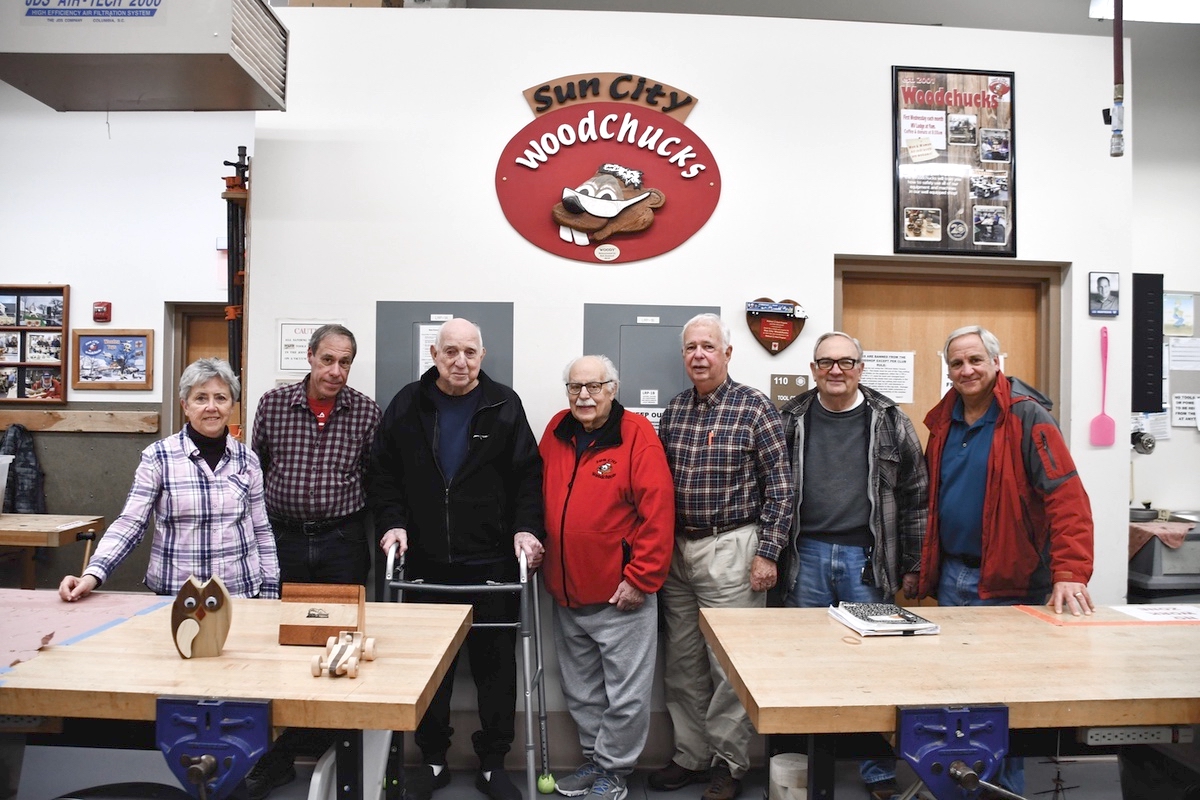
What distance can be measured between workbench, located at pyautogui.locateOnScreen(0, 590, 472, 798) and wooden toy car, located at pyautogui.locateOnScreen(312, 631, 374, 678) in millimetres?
20

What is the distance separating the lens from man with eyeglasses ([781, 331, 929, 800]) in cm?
262

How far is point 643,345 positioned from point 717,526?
0.90 metres

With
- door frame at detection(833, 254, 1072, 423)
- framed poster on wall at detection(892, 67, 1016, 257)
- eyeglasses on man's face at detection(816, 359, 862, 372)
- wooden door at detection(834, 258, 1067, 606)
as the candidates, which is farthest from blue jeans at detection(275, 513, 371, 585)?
framed poster on wall at detection(892, 67, 1016, 257)

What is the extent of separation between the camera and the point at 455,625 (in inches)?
77.6

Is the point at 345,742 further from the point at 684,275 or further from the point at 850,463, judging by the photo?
the point at 684,275

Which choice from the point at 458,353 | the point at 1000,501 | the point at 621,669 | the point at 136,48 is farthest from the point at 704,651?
the point at 136,48

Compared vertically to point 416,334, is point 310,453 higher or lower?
lower

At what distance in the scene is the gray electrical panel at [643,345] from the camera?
314cm

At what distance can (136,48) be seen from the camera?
2340 millimetres

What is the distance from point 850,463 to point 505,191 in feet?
6.22

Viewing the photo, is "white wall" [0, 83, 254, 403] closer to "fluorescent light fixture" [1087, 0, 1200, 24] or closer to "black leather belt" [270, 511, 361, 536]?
"black leather belt" [270, 511, 361, 536]

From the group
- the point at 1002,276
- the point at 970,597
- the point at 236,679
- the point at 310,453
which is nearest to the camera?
the point at 236,679

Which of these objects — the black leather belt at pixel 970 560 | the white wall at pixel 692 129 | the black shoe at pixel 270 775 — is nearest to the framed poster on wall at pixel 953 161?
the white wall at pixel 692 129

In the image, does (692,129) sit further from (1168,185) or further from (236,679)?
(1168,185)
